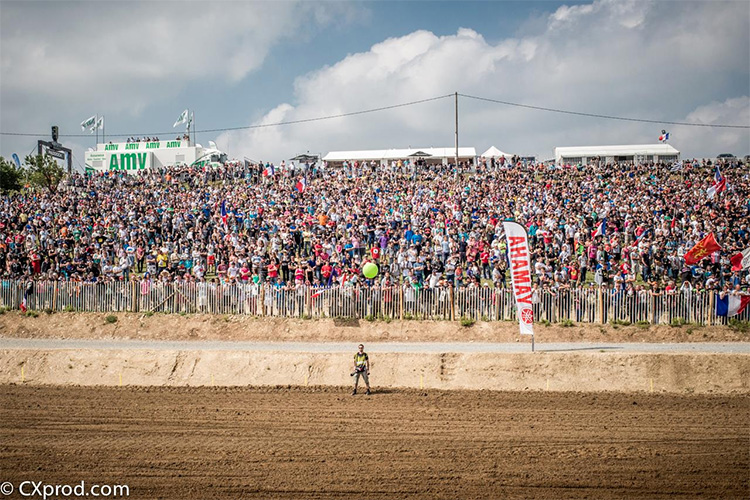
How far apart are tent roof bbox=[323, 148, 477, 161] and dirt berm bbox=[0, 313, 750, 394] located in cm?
3097

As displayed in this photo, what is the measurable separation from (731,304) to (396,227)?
1414 centimetres

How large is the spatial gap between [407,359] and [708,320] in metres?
10.7

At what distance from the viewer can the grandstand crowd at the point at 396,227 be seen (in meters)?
22.1

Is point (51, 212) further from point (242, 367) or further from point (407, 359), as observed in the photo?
Result: point (407, 359)

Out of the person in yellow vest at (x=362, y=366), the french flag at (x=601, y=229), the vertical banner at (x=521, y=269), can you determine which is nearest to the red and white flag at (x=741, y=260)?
the french flag at (x=601, y=229)

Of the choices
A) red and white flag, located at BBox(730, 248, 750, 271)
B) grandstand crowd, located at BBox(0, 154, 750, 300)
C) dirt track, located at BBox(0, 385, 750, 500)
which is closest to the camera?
dirt track, located at BBox(0, 385, 750, 500)

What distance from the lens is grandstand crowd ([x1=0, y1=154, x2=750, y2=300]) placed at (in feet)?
72.5

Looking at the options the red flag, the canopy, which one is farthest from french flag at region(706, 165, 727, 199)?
the canopy

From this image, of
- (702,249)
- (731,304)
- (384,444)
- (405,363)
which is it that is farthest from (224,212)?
(731,304)

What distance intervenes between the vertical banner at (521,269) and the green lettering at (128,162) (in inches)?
1755

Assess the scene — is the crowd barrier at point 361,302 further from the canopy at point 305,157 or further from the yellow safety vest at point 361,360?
the canopy at point 305,157

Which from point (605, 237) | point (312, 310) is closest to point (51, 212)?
point (312, 310)

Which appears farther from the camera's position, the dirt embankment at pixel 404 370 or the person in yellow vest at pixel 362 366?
the dirt embankment at pixel 404 370

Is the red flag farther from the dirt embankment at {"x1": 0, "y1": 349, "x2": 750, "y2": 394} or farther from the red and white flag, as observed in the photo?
the dirt embankment at {"x1": 0, "y1": 349, "x2": 750, "y2": 394}
